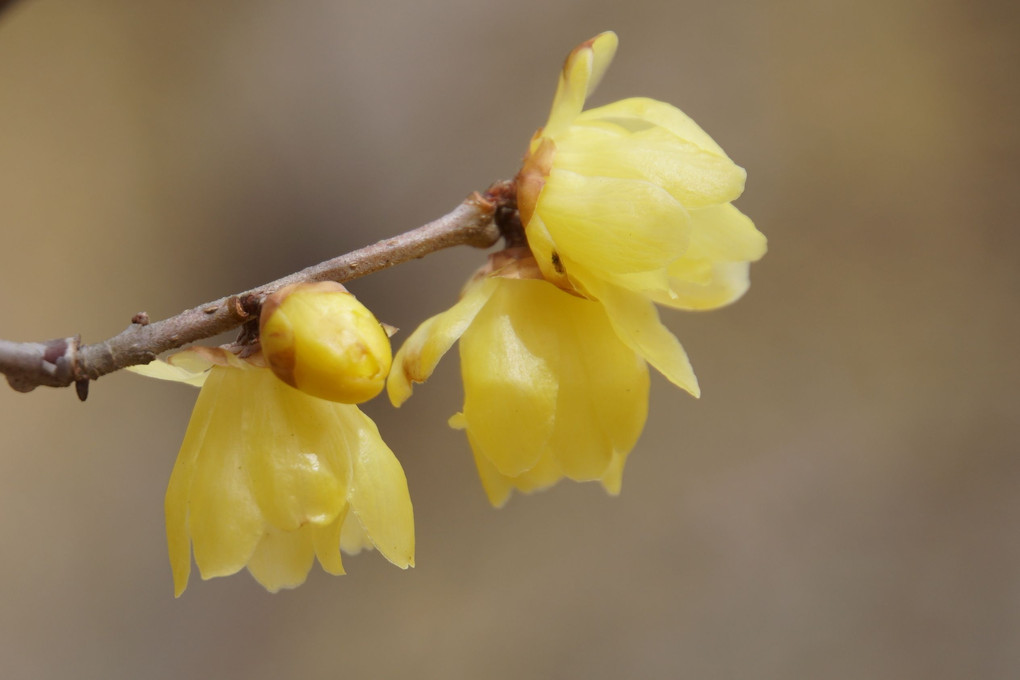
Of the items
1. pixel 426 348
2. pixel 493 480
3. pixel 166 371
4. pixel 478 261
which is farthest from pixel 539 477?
pixel 478 261

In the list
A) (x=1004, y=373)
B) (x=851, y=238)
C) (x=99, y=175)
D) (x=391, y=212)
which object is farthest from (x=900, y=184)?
(x=99, y=175)

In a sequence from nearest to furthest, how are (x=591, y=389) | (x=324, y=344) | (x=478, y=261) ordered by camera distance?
(x=324, y=344) < (x=591, y=389) < (x=478, y=261)

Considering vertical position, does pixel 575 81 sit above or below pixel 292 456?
above

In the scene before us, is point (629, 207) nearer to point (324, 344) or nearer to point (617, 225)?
point (617, 225)

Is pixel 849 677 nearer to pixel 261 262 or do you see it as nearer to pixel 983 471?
pixel 983 471

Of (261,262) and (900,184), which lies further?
(900,184)

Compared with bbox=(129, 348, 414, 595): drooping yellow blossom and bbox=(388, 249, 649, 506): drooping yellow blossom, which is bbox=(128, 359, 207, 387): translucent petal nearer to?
bbox=(129, 348, 414, 595): drooping yellow blossom
